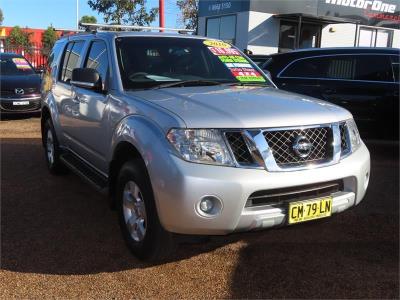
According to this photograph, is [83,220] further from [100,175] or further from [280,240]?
[280,240]

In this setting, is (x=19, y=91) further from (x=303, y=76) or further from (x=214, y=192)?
(x=214, y=192)

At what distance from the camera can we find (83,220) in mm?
4578

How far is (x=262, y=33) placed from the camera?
61.6ft

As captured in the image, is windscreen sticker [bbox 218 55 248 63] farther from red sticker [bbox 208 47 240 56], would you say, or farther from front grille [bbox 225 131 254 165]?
front grille [bbox 225 131 254 165]

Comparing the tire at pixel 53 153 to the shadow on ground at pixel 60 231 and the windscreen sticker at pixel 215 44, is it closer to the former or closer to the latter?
the shadow on ground at pixel 60 231

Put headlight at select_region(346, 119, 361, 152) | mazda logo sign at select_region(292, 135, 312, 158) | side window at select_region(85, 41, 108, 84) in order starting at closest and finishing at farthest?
mazda logo sign at select_region(292, 135, 312, 158) → headlight at select_region(346, 119, 361, 152) → side window at select_region(85, 41, 108, 84)

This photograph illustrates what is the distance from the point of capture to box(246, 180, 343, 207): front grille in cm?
312

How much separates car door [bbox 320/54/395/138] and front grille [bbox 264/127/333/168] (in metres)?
3.84

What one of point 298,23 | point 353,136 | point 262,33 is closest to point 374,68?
point 353,136

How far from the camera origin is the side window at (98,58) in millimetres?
4471

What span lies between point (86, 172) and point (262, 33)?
600 inches

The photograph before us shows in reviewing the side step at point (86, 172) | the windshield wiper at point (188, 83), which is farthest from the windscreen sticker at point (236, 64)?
the side step at point (86, 172)

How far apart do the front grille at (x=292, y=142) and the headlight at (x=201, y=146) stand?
324 mm

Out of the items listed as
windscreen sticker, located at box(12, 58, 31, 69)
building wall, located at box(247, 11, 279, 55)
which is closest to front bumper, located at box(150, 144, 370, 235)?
windscreen sticker, located at box(12, 58, 31, 69)
